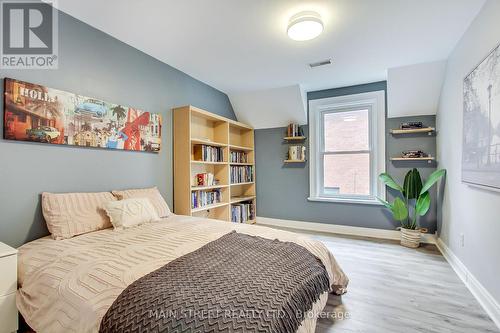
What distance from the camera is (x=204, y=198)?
330 cm

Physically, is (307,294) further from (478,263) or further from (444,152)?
(444,152)

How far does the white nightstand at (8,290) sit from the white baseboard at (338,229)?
11.7ft

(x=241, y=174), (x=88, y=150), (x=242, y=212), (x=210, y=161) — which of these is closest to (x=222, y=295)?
(x=88, y=150)

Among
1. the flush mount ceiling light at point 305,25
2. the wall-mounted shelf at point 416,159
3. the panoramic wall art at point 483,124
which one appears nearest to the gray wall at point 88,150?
the flush mount ceiling light at point 305,25

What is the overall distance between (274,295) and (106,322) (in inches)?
27.9

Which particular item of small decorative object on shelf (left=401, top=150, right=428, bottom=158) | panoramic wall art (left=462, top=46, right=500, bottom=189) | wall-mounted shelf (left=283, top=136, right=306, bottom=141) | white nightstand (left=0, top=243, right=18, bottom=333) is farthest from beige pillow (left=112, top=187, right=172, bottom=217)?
small decorative object on shelf (left=401, top=150, right=428, bottom=158)

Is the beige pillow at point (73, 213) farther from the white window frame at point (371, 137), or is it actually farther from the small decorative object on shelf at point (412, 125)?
the small decorative object on shelf at point (412, 125)

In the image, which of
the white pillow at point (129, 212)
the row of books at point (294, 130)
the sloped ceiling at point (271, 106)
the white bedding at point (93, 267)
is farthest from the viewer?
the row of books at point (294, 130)

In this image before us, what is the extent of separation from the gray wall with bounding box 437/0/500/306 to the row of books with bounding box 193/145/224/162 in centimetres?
293

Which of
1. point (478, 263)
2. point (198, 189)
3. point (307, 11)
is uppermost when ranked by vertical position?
point (307, 11)

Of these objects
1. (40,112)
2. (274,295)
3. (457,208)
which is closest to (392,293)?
(457,208)

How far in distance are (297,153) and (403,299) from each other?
2.62 m

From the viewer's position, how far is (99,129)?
2.25 m

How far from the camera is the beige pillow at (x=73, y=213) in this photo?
1.80m
